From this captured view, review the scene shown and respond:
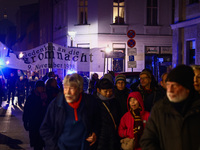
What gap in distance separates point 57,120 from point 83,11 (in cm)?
2398

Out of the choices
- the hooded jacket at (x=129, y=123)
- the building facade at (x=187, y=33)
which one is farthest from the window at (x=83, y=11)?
the hooded jacket at (x=129, y=123)

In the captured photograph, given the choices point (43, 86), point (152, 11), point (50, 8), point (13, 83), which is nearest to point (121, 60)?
point (152, 11)

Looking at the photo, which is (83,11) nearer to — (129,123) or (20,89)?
(20,89)

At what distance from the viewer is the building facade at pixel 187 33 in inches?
770

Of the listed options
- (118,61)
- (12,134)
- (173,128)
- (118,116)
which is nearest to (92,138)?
(118,116)

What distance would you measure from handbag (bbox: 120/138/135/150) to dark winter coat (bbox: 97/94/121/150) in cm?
15

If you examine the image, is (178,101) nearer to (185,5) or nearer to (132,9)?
(185,5)

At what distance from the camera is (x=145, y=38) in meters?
27.8

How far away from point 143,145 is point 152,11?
25327 millimetres

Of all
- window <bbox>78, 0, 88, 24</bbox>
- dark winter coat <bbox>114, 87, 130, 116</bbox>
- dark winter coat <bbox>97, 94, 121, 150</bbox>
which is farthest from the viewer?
window <bbox>78, 0, 88, 24</bbox>

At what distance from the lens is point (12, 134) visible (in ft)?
35.1

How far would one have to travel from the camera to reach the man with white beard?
3373 mm

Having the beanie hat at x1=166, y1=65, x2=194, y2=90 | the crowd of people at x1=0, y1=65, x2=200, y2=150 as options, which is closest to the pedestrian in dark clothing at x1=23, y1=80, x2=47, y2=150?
the crowd of people at x1=0, y1=65, x2=200, y2=150

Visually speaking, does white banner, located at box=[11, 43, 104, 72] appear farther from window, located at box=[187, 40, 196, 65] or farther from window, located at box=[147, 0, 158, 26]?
window, located at box=[147, 0, 158, 26]
